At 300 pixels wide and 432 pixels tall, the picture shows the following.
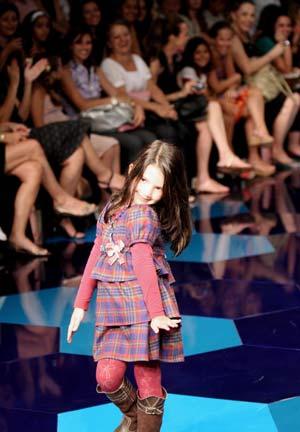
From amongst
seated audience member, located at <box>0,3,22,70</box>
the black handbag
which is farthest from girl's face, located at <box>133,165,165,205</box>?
the black handbag

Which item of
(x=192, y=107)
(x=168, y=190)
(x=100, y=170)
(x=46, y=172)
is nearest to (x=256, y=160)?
(x=192, y=107)

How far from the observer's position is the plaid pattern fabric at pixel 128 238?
81.7 inches

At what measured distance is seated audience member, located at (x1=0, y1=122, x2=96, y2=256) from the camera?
4.38m

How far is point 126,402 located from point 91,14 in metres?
4.18

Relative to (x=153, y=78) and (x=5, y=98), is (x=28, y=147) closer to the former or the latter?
(x=5, y=98)

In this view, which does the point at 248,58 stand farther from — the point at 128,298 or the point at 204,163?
the point at 128,298

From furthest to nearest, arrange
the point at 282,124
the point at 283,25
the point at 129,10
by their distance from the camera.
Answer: the point at 283,25
the point at 282,124
the point at 129,10

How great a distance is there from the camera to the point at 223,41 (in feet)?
21.5

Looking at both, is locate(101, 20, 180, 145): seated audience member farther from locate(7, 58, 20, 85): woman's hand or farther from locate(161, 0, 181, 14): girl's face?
locate(7, 58, 20, 85): woman's hand

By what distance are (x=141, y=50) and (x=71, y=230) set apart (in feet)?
6.65

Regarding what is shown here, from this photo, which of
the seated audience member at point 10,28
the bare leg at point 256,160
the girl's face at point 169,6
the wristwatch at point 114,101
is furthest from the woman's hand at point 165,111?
the seated audience member at point 10,28

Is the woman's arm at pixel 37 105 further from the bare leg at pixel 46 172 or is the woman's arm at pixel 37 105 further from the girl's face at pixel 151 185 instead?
the girl's face at pixel 151 185

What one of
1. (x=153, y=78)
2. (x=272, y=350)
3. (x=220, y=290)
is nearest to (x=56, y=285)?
(x=220, y=290)

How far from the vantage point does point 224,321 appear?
131 inches
